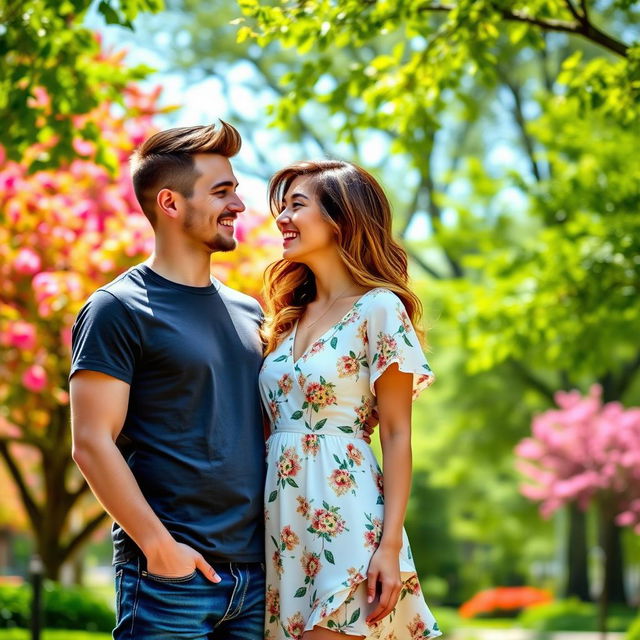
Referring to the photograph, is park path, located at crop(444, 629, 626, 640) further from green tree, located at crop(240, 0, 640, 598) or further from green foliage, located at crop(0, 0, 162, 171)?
green foliage, located at crop(0, 0, 162, 171)

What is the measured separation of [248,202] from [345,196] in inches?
264

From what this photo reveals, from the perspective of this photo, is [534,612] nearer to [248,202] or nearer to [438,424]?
[438,424]

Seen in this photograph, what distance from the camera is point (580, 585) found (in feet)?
75.0

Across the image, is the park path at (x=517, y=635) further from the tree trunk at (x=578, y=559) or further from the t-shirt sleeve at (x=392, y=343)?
the t-shirt sleeve at (x=392, y=343)

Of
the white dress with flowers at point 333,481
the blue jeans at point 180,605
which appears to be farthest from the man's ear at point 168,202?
the blue jeans at point 180,605

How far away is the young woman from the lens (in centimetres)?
321

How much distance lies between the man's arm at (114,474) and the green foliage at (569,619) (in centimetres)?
1758

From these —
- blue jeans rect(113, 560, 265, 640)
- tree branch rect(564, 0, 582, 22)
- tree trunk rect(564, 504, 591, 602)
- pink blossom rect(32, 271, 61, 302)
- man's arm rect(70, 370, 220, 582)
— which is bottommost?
tree trunk rect(564, 504, 591, 602)

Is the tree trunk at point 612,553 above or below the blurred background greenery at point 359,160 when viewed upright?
below

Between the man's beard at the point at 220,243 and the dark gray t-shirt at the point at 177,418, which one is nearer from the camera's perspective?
the dark gray t-shirt at the point at 177,418

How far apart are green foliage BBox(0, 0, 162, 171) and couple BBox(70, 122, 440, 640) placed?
228 centimetres

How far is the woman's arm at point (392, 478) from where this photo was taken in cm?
320

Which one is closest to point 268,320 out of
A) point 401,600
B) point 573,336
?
point 401,600

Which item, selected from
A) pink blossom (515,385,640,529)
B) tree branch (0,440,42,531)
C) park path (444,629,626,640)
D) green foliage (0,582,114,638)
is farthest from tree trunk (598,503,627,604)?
tree branch (0,440,42,531)
